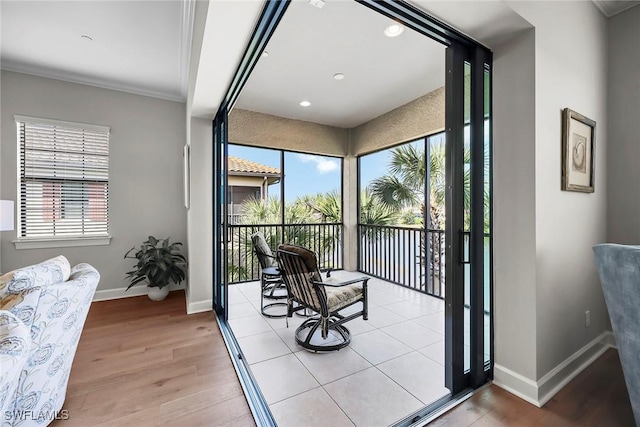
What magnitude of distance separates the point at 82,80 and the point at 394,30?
12.3ft

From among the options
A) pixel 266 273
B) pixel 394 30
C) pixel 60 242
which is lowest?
pixel 266 273

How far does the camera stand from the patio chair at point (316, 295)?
221cm

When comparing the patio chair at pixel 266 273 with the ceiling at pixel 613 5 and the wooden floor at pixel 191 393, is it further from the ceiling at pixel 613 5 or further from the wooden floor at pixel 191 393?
the ceiling at pixel 613 5

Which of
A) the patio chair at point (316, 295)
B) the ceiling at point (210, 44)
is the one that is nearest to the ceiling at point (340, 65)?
the ceiling at point (210, 44)

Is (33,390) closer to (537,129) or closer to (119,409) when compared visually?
(119,409)

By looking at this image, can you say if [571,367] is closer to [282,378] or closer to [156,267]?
[282,378]

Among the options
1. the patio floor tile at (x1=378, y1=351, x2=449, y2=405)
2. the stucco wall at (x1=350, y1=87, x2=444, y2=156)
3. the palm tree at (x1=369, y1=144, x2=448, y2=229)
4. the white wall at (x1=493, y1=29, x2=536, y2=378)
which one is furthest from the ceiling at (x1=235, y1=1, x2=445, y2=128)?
the patio floor tile at (x1=378, y1=351, x2=449, y2=405)

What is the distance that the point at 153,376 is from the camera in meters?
1.98

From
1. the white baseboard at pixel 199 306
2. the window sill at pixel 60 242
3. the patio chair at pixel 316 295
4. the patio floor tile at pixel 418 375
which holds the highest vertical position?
the window sill at pixel 60 242

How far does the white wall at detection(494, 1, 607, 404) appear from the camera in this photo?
1613mm

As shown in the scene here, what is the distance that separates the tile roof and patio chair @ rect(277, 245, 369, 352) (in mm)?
2647

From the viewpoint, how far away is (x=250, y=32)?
5.21 feet

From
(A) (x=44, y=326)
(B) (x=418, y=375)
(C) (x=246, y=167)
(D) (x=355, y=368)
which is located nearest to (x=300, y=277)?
(D) (x=355, y=368)

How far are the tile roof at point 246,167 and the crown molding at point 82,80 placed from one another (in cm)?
122
